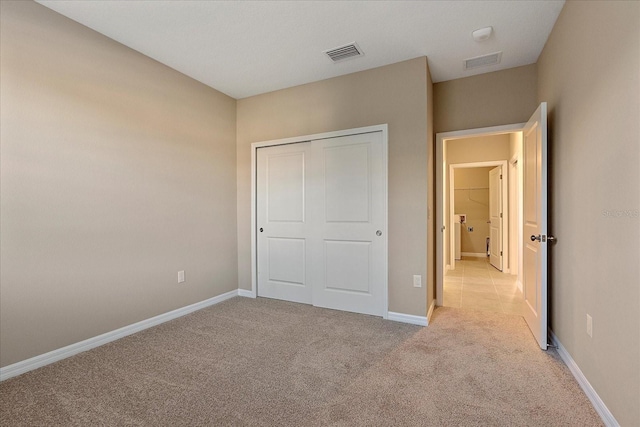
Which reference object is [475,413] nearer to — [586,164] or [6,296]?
[586,164]

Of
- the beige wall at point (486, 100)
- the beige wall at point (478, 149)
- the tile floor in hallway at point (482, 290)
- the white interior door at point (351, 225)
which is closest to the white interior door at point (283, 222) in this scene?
the white interior door at point (351, 225)

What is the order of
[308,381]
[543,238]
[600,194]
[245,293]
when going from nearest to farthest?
[600,194] → [308,381] → [543,238] → [245,293]

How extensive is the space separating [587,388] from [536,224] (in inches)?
48.1

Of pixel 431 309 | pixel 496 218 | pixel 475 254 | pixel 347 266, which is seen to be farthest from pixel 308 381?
pixel 475 254

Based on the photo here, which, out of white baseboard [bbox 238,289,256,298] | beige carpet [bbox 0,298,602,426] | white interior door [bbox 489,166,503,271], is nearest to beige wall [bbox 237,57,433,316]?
beige carpet [bbox 0,298,602,426]

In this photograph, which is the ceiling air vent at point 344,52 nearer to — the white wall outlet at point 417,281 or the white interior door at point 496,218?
the white wall outlet at point 417,281

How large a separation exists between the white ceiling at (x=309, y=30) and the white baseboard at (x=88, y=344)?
2.59 meters

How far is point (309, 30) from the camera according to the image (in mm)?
2543

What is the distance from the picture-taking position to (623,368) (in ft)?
4.68

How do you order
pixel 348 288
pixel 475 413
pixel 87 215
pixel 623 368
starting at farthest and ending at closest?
pixel 348 288, pixel 87 215, pixel 475 413, pixel 623 368

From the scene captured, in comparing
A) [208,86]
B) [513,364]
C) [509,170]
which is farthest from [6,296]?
[509,170]

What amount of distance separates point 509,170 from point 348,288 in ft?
12.6

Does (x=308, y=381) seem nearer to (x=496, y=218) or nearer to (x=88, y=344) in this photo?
(x=88, y=344)

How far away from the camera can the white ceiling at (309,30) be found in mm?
2258
